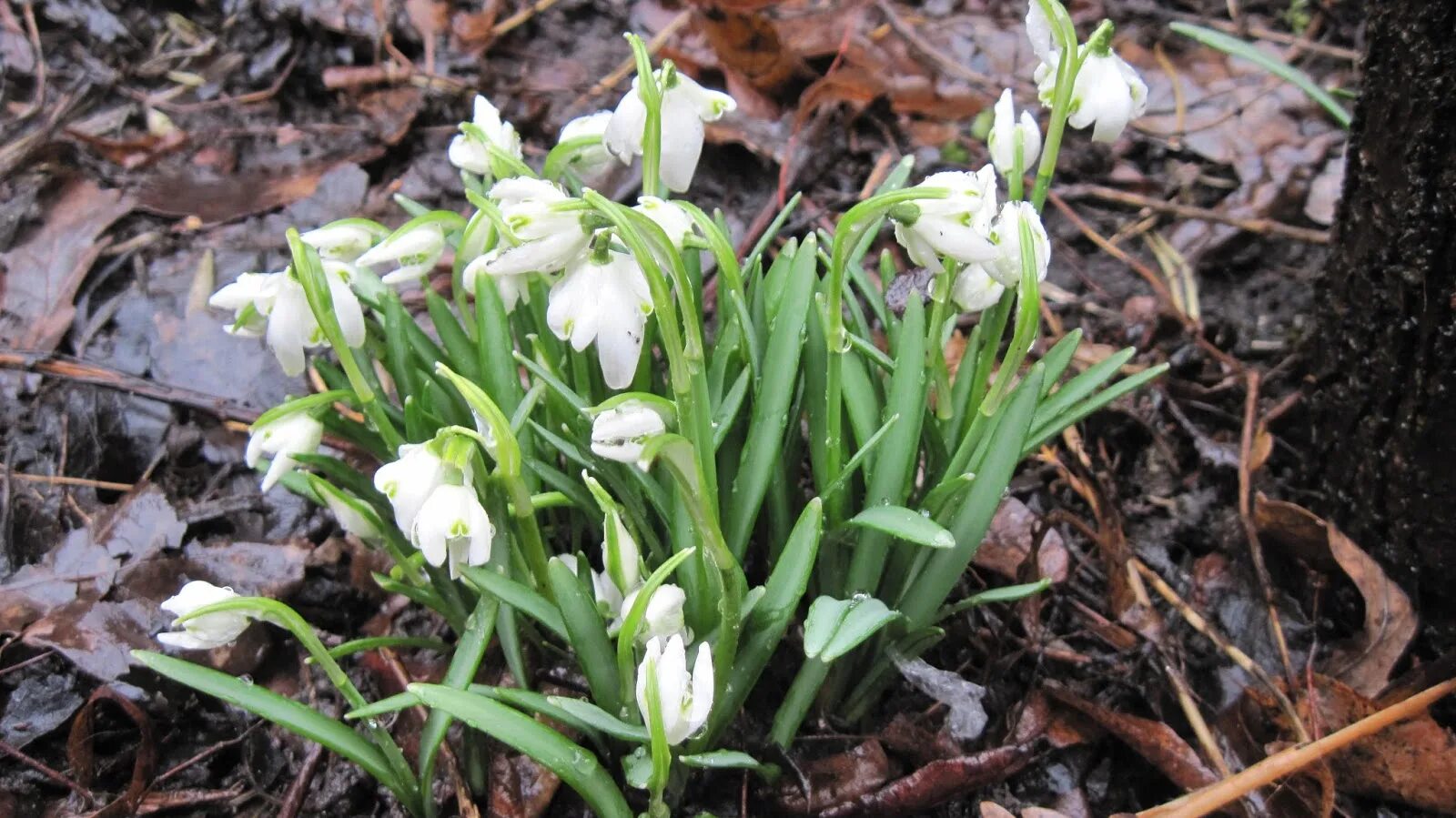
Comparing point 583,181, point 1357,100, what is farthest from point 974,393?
point 583,181

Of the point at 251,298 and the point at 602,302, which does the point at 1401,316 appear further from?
the point at 251,298

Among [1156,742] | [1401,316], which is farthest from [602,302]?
[1401,316]

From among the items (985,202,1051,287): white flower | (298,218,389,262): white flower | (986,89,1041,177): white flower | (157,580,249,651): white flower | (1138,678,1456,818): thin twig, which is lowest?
(1138,678,1456,818): thin twig

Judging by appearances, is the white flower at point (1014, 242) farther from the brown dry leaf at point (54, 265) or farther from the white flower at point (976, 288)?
the brown dry leaf at point (54, 265)

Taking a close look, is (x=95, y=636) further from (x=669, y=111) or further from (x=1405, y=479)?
(x=1405, y=479)

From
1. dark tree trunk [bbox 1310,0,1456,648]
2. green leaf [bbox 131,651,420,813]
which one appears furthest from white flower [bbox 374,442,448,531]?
dark tree trunk [bbox 1310,0,1456,648]

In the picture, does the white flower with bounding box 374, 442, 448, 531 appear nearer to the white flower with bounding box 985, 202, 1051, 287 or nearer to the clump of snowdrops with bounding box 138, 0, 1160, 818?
the clump of snowdrops with bounding box 138, 0, 1160, 818
